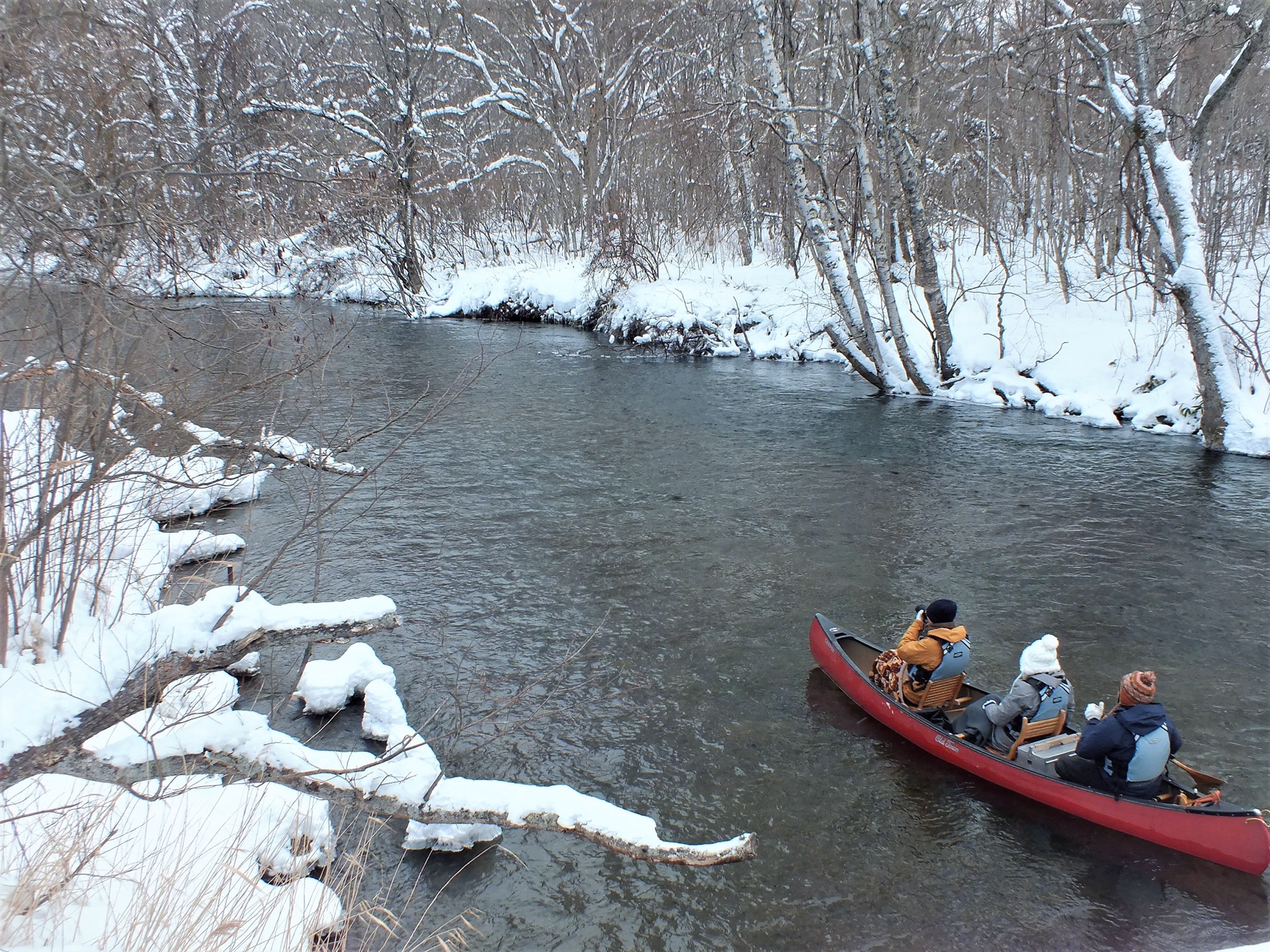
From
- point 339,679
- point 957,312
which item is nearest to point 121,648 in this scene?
point 339,679

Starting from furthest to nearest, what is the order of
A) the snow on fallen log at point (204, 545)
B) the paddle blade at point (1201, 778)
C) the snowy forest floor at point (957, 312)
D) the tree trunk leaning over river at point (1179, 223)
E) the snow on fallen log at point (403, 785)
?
the snowy forest floor at point (957, 312) < the tree trunk leaning over river at point (1179, 223) < the snow on fallen log at point (204, 545) < the paddle blade at point (1201, 778) < the snow on fallen log at point (403, 785)

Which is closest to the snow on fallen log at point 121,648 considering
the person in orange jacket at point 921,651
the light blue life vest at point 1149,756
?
the person in orange jacket at point 921,651

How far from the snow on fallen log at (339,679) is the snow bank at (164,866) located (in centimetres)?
138

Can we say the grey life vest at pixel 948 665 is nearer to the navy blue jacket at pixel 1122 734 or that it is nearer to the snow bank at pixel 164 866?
the navy blue jacket at pixel 1122 734

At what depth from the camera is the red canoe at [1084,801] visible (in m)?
4.90

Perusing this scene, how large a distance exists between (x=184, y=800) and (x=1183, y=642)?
26.3ft

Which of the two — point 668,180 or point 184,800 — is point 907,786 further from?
point 668,180

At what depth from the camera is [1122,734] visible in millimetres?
5277

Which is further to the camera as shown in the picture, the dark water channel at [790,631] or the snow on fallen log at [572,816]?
the dark water channel at [790,631]

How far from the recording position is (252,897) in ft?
13.1

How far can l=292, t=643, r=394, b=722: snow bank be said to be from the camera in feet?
21.1

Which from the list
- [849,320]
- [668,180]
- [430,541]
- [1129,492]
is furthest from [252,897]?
[668,180]

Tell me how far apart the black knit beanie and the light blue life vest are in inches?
58.2

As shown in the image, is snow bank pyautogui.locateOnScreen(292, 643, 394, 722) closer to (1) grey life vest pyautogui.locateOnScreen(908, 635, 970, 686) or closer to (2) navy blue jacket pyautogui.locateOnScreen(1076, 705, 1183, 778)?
(1) grey life vest pyautogui.locateOnScreen(908, 635, 970, 686)
